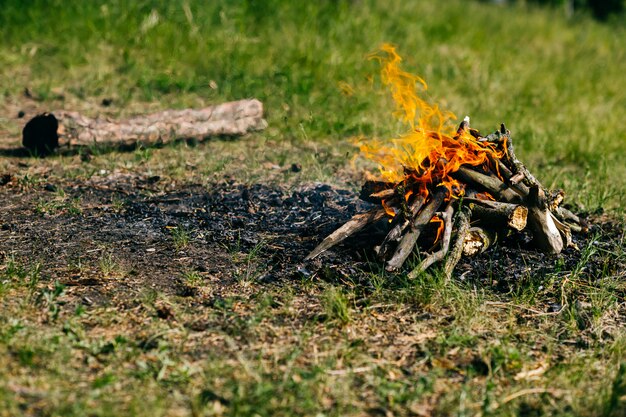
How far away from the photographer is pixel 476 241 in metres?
5.02

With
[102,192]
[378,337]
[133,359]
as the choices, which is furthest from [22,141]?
[378,337]

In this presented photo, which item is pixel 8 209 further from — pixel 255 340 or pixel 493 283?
pixel 493 283

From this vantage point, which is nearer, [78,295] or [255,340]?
[255,340]

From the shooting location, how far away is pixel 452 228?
4945 mm

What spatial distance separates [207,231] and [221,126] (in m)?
2.26

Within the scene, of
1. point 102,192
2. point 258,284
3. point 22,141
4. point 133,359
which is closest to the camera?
point 133,359

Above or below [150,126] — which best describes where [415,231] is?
below

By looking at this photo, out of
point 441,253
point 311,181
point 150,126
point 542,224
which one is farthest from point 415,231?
point 150,126

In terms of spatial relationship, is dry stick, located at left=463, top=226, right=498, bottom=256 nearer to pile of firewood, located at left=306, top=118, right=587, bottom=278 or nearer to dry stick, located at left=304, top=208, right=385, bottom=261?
pile of firewood, located at left=306, top=118, right=587, bottom=278

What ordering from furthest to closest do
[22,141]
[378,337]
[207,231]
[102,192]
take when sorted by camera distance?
[22,141]
[102,192]
[207,231]
[378,337]

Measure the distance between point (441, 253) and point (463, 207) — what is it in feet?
1.37

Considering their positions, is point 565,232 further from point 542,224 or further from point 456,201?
point 456,201

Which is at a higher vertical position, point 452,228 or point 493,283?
point 452,228

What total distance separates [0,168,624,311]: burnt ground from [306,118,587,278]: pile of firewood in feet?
0.45
